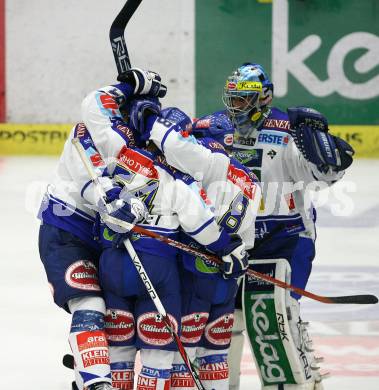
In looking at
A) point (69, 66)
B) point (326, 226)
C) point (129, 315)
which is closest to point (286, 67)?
point (69, 66)

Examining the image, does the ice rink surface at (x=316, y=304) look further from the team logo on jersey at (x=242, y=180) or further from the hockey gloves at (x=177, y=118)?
the hockey gloves at (x=177, y=118)

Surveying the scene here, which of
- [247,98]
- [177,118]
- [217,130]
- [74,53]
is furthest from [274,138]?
[74,53]

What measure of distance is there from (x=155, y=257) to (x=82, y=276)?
0.29 metres

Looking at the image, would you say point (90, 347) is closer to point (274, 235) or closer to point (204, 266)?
point (204, 266)

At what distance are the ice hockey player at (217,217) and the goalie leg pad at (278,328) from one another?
35 centimetres

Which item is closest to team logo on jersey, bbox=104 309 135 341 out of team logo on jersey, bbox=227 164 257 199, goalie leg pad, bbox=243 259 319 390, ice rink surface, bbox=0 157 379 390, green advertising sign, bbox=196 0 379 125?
team logo on jersey, bbox=227 164 257 199

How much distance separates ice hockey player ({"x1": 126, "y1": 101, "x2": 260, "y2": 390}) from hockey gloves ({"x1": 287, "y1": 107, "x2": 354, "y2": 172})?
0.83 feet

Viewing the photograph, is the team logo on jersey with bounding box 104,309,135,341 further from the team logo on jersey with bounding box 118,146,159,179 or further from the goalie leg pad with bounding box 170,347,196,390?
the team logo on jersey with bounding box 118,146,159,179

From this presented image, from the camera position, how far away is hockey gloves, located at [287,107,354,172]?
4414 mm

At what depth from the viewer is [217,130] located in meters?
4.36

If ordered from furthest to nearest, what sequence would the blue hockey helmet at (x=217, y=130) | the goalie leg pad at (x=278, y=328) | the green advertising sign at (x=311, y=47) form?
the green advertising sign at (x=311, y=47) < the goalie leg pad at (x=278, y=328) < the blue hockey helmet at (x=217, y=130)

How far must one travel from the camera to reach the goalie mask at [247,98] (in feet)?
15.4

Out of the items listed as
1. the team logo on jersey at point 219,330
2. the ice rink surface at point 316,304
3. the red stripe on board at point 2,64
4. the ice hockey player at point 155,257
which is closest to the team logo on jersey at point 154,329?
the ice hockey player at point 155,257

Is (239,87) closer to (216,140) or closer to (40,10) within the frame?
(216,140)
